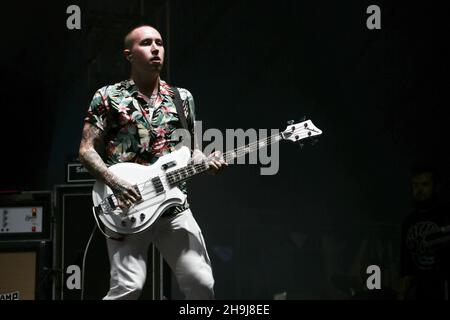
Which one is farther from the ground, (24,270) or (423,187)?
(423,187)

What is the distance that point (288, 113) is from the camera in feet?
19.0

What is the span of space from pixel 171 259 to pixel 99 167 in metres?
0.55

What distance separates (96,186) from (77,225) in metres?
1.37

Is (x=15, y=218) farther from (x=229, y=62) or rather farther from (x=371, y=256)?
(x=371, y=256)

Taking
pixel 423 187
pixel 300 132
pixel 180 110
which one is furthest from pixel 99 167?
pixel 423 187

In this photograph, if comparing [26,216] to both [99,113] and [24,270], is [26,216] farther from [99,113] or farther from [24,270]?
[99,113]

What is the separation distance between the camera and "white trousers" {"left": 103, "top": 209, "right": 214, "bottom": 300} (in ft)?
11.2

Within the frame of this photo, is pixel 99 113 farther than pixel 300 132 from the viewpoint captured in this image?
No

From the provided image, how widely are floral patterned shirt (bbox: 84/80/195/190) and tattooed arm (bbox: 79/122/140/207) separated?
0.04 m

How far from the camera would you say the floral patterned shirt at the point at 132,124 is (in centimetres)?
357
